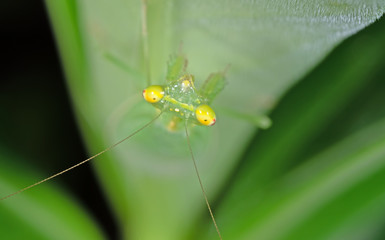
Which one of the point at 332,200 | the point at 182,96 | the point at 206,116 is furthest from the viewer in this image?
the point at 182,96

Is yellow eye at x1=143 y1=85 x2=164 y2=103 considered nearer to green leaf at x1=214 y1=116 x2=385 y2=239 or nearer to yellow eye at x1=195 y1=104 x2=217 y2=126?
yellow eye at x1=195 y1=104 x2=217 y2=126

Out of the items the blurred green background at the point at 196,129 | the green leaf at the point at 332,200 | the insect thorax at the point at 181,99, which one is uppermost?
the insect thorax at the point at 181,99

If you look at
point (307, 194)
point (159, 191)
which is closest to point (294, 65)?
point (307, 194)

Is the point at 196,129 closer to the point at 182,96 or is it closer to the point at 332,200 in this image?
the point at 182,96

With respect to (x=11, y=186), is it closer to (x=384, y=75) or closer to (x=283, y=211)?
(x=283, y=211)

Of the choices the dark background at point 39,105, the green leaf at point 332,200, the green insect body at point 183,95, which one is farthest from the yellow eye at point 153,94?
the green leaf at point 332,200

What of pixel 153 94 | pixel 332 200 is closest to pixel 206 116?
pixel 153 94

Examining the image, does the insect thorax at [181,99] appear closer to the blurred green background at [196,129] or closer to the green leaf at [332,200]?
the blurred green background at [196,129]

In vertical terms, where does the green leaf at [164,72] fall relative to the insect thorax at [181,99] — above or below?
below
